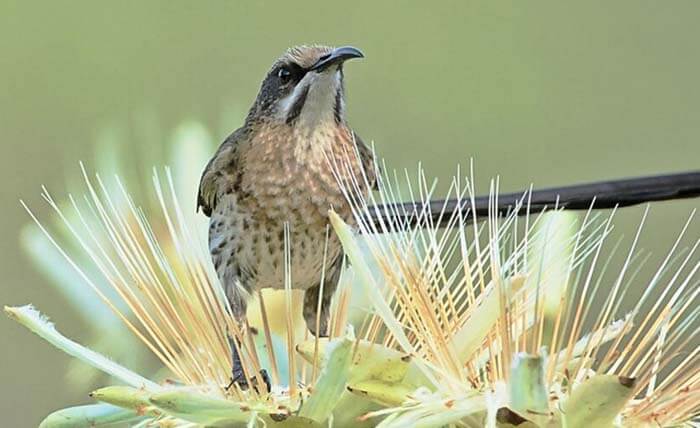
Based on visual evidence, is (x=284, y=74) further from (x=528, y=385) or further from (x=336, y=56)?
(x=528, y=385)

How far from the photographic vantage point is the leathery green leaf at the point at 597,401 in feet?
1.34

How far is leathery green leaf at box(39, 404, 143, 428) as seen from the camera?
491 mm

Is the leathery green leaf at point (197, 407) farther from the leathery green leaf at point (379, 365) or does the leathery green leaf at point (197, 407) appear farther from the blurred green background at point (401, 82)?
the blurred green background at point (401, 82)

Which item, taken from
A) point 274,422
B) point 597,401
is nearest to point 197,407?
point 274,422

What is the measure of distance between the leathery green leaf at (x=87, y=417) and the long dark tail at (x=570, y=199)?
0.11m

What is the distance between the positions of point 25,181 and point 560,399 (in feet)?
4.31

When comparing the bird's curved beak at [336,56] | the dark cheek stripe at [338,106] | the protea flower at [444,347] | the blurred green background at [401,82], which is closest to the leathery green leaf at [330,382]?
the protea flower at [444,347]

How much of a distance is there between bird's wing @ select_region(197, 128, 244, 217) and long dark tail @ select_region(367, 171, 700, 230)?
39cm

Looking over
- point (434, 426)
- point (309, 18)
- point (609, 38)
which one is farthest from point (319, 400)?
point (609, 38)

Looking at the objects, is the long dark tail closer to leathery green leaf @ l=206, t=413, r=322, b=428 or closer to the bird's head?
leathery green leaf @ l=206, t=413, r=322, b=428

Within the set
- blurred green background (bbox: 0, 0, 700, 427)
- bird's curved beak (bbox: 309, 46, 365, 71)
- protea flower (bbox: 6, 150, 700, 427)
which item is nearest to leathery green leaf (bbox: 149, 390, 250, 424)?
protea flower (bbox: 6, 150, 700, 427)

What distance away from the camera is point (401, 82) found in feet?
6.23

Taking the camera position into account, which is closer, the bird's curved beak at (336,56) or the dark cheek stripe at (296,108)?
the bird's curved beak at (336,56)

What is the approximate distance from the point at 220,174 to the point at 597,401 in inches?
21.2
